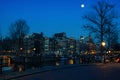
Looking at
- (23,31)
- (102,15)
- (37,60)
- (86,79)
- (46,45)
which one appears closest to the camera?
(86,79)

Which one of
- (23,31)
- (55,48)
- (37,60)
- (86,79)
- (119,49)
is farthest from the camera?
(55,48)

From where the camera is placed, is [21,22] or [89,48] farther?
[89,48]

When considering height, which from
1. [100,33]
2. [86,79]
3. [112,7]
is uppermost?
[112,7]

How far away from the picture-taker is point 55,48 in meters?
174

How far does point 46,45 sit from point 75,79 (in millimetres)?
177201

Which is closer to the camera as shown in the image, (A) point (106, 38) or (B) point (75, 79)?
(B) point (75, 79)

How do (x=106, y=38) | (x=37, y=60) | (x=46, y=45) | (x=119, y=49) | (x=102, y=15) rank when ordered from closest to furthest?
(x=37, y=60) < (x=102, y=15) < (x=106, y=38) < (x=119, y=49) < (x=46, y=45)

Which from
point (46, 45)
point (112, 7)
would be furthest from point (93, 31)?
point (46, 45)

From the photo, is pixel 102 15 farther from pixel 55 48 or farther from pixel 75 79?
pixel 55 48

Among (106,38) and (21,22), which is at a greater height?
(21,22)

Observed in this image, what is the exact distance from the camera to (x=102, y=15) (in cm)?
6306

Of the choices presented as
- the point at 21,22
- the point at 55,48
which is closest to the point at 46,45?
the point at 55,48

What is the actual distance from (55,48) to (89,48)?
31.1 metres

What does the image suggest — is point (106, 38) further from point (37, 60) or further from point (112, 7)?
point (37, 60)
